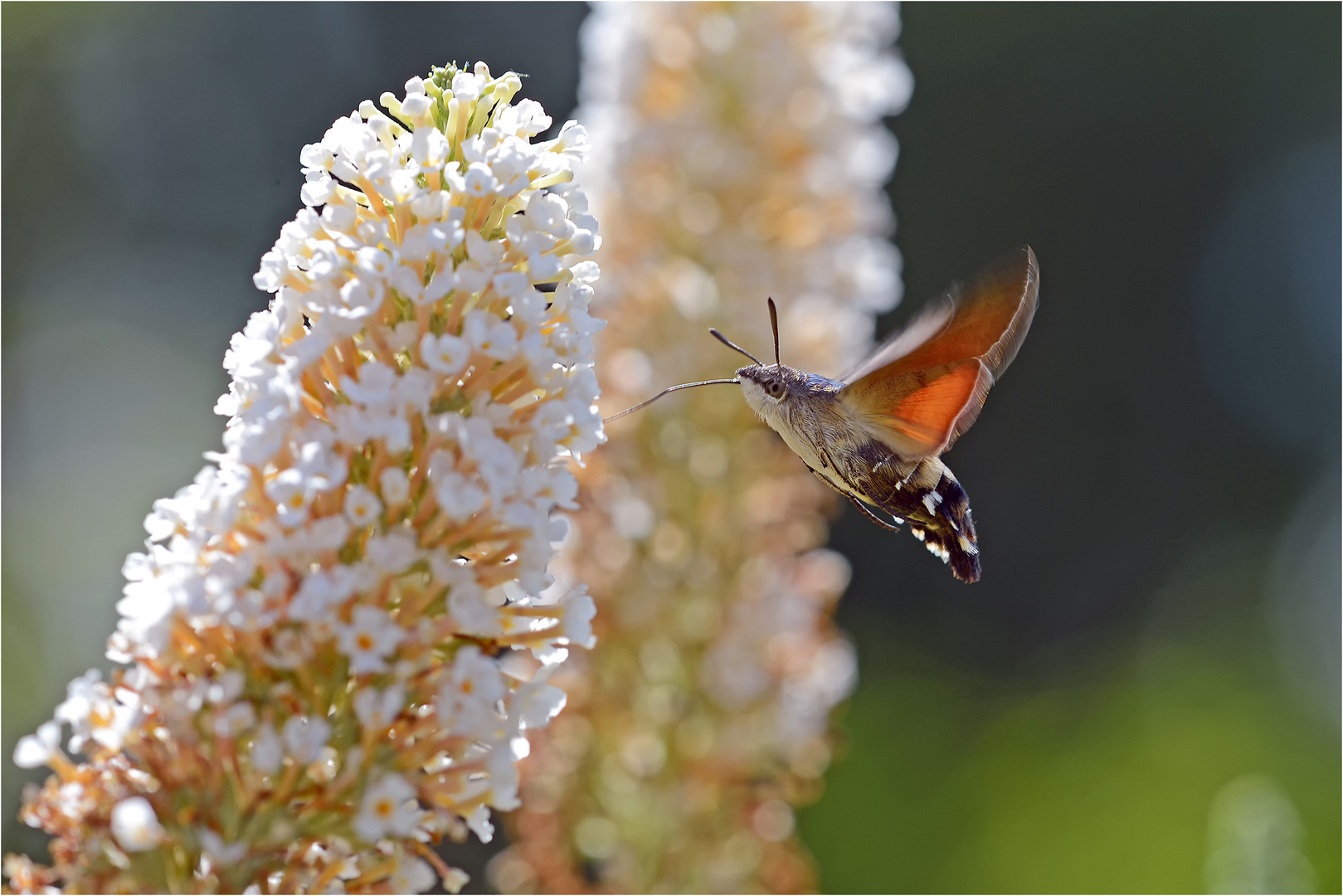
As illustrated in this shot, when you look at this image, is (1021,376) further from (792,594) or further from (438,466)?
(438,466)

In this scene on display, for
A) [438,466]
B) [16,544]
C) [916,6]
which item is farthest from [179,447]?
[916,6]

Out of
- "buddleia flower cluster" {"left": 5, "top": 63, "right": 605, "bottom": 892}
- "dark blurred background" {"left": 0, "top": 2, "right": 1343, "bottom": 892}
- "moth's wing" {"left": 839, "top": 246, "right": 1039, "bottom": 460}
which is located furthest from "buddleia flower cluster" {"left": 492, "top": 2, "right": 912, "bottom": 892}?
"buddleia flower cluster" {"left": 5, "top": 63, "right": 605, "bottom": 892}

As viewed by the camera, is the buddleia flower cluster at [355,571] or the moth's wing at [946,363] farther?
the moth's wing at [946,363]

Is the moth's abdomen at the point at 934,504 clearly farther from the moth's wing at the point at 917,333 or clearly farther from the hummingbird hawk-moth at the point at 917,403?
the moth's wing at the point at 917,333

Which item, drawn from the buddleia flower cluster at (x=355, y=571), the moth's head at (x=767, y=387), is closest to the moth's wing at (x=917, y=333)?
the moth's head at (x=767, y=387)

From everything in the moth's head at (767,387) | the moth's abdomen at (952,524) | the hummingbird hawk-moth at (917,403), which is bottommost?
the moth's abdomen at (952,524)

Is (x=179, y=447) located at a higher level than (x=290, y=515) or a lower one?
higher

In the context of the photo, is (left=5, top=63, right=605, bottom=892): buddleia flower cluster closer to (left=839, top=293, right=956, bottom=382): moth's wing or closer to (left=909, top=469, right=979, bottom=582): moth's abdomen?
(left=839, top=293, right=956, bottom=382): moth's wing
